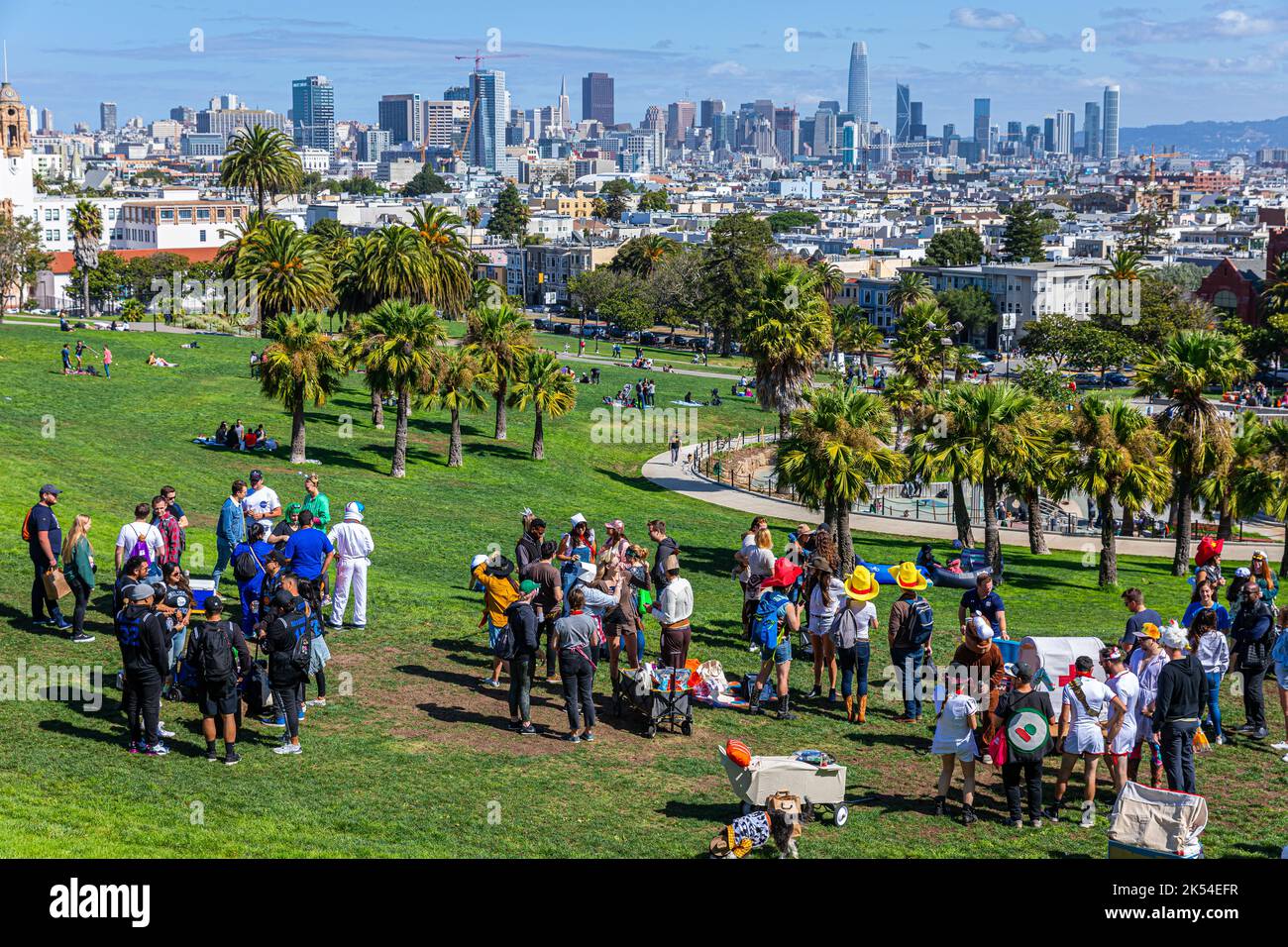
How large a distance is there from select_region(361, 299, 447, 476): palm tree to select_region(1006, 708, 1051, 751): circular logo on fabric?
102ft

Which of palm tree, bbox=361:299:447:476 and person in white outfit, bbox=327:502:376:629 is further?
palm tree, bbox=361:299:447:476

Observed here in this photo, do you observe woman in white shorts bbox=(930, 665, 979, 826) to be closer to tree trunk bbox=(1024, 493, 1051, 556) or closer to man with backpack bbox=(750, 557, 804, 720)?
man with backpack bbox=(750, 557, 804, 720)

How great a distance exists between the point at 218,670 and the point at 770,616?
23.2ft

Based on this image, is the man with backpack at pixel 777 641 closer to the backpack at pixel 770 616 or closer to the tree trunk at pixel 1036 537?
the backpack at pixel 770 616

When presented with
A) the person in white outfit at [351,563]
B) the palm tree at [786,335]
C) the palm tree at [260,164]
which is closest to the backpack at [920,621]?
the person in white outfit at [351,563]

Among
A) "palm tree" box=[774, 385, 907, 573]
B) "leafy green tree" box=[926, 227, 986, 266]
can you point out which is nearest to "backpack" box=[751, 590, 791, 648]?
"palm tree" box=[774, 385, 907, 573]

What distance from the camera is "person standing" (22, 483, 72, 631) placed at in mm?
18156

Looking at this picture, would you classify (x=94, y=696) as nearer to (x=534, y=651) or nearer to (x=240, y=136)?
(x=534, y=651)

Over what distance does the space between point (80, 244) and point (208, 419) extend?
59.8m

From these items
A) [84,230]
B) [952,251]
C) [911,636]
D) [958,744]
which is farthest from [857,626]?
[952,251]

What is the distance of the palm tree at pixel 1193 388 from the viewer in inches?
1405

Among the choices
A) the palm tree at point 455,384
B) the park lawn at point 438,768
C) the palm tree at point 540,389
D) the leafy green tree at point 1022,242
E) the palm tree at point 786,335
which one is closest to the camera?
the park lawn at point 438,768

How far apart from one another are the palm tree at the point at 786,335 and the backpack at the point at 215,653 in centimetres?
3860

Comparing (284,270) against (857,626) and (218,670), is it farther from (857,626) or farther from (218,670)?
(218,670)
